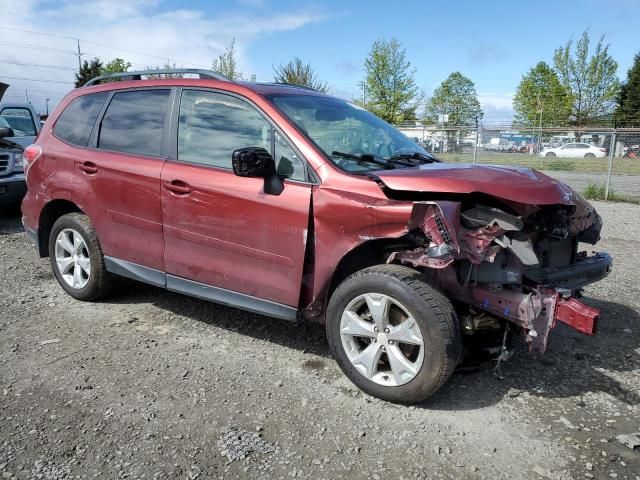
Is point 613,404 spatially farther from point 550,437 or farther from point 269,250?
point 269,250

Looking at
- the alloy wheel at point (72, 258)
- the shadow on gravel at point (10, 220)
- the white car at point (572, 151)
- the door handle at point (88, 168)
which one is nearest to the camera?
the door handle at point (88, 168)

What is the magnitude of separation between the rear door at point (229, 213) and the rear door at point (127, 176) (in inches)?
6.1

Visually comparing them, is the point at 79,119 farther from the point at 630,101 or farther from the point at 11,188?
the point at 630,101

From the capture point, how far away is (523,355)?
3.87 metres

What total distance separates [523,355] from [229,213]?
91.4 inches

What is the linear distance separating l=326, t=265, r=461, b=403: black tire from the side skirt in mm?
489

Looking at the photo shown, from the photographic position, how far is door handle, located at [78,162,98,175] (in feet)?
14.4

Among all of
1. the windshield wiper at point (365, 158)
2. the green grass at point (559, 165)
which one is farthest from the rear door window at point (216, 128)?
the green grass at point (559, 165)

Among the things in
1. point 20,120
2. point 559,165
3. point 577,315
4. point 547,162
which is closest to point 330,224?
point 577,315

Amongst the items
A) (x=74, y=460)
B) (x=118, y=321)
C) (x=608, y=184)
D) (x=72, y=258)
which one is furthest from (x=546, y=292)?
(x=608, y=184)

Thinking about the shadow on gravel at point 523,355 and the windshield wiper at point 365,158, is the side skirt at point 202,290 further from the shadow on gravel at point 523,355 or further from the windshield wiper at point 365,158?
the windshield wiper at point 365,158

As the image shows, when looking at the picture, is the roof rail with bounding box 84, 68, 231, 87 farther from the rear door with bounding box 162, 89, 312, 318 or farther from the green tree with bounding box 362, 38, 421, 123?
the green tree with bounding box 362, 38, 421, 123

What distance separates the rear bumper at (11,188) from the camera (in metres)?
8.41

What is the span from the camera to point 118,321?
4406 millimetres
